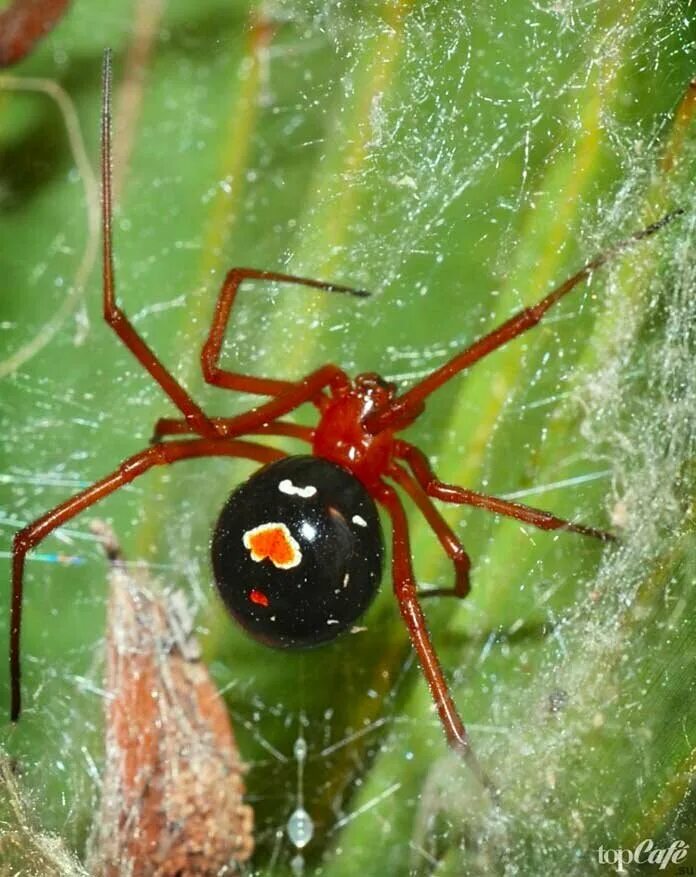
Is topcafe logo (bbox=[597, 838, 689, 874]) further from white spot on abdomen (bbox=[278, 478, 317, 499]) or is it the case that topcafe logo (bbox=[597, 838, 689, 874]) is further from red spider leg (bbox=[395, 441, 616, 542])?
white spot on abdomen (bbox=[278, 478, 317, 499])

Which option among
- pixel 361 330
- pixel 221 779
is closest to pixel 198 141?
pixel 361 330

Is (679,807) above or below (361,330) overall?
below

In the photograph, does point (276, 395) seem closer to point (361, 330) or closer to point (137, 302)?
point (361, 330)

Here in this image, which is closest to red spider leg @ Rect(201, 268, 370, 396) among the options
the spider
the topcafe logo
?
the spider

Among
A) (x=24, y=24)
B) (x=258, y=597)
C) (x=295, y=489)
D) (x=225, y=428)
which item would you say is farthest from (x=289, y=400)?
(x=24, y=24)

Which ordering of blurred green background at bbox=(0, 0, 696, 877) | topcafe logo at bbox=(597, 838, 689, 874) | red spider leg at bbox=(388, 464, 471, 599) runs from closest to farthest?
1. topcafe logo at bbox=(597, 838, 689, 874)
2. blurred green background at bbox=(0, 0, 696, 877)
3. red spider leg at bbox=(388, 464, 471, 599)

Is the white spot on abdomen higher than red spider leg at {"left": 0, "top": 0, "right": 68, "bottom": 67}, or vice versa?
red spider leg at {"left": 0, "top": 0, "right": 68, "bottom": 67}
